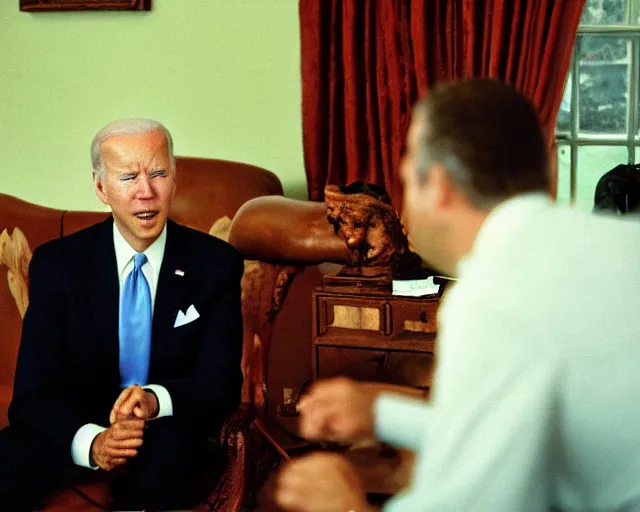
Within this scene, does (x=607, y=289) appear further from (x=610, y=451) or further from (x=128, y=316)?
(x=128, y=316)

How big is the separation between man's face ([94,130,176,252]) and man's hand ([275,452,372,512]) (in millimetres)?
1218

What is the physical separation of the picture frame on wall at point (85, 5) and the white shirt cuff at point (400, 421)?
8.95 feet

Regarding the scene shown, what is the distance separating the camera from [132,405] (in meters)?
2.40

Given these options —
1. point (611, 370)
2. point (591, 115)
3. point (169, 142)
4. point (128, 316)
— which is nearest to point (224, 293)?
point (128, 316)

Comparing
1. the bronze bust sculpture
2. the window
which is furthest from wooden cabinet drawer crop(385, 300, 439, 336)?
the window

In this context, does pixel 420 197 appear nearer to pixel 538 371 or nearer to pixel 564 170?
pixel 538 371

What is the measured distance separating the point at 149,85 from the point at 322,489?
2.91 metres

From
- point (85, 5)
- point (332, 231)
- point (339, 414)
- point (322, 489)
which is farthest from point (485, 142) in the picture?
point (85, 5)

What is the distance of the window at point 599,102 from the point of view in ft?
12.4

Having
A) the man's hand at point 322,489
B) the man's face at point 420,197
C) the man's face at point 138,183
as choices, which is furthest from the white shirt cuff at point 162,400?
the man's face at point 420,197

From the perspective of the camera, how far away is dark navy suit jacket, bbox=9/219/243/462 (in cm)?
260

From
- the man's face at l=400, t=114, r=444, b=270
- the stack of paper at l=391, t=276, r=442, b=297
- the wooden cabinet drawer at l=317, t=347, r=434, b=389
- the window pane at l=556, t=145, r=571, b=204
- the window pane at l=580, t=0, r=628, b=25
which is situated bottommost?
the wooden cabinet drawer at l=317, t=347, r=434, b=389

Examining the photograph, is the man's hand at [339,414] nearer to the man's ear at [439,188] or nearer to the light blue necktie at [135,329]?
the man's ear at [439,188]

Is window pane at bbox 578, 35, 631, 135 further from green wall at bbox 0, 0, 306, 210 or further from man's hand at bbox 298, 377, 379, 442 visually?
man's hand at bbox 298, 377, 379, 442
